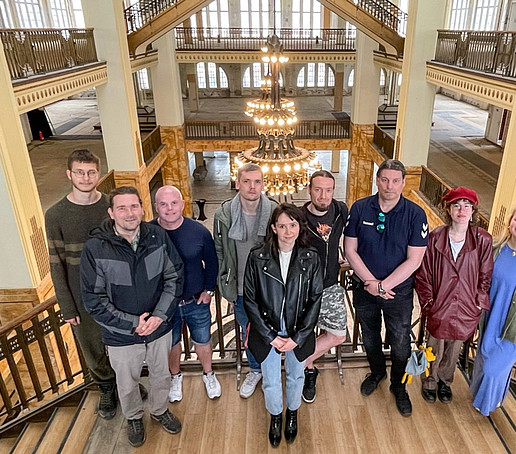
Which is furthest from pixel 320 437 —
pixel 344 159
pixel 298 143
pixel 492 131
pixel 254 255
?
pixel 344 159

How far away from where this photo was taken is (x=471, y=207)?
270 cm

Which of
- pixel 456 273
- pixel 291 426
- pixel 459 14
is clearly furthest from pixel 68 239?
pixel 459 14

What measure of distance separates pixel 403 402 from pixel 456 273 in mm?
1067

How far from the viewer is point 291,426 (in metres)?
2.94

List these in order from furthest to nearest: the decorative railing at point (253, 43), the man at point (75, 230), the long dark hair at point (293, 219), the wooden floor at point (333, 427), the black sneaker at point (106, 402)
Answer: the decorative railing at point (253, 43), the black sneaker at point (106, 402), the wooden floor at point (333, 427), the man at point (75, 230), the long dark hair at point (293, 219)

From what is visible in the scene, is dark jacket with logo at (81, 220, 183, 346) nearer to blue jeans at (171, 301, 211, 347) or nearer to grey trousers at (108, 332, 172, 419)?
grey trousers at (108, 332, 172, 419)

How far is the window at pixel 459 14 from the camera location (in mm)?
19016

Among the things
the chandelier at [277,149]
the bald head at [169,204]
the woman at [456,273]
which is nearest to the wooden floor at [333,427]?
the woman at [456,273]

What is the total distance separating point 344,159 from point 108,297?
20.7 metres

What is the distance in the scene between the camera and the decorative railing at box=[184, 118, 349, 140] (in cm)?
1541

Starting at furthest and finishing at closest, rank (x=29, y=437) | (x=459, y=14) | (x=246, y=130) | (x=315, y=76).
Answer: (x=315, y=76), (x=459, y=14), (x=246, y=130), (x=29, y=437)

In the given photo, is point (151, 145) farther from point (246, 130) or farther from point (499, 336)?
point (499, 336)

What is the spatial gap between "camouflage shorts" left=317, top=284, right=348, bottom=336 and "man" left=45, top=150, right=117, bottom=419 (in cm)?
164

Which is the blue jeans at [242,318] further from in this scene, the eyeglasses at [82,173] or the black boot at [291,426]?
the eyeglasses at [82,173]
